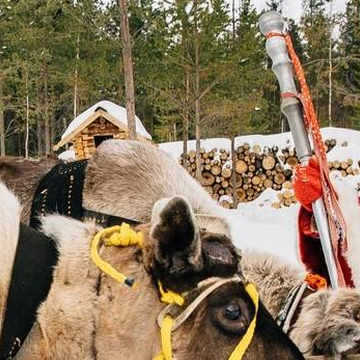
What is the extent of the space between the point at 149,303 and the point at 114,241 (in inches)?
8.1

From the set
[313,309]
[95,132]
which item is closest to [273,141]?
[95,132]

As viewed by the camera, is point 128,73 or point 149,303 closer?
point 149,303

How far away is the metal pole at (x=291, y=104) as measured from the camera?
2.86 metres

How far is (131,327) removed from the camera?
5.40 ft

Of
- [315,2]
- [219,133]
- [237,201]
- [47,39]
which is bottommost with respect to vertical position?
[237,201]

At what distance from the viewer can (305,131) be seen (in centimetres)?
292

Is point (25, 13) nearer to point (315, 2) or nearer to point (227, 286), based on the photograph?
point (227, 286)

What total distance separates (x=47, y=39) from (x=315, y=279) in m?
18.6

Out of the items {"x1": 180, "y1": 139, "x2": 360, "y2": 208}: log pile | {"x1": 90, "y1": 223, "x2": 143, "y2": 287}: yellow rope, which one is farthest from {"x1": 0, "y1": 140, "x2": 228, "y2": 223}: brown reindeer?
{"x1": 180, "y1": 139, "x2": 360, "y2": 208}: log pile

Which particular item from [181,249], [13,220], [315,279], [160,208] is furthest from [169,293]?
[315,279]

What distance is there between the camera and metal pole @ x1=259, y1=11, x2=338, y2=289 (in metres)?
2.86

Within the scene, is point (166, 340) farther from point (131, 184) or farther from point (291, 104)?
point (291, 104)

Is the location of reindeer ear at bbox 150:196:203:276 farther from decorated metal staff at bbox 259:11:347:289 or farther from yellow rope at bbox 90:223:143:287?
decorated metal staff at bbox 259:11:347:289

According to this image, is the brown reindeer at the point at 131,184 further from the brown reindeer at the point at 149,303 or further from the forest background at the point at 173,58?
the forest background at the point at 173,58
